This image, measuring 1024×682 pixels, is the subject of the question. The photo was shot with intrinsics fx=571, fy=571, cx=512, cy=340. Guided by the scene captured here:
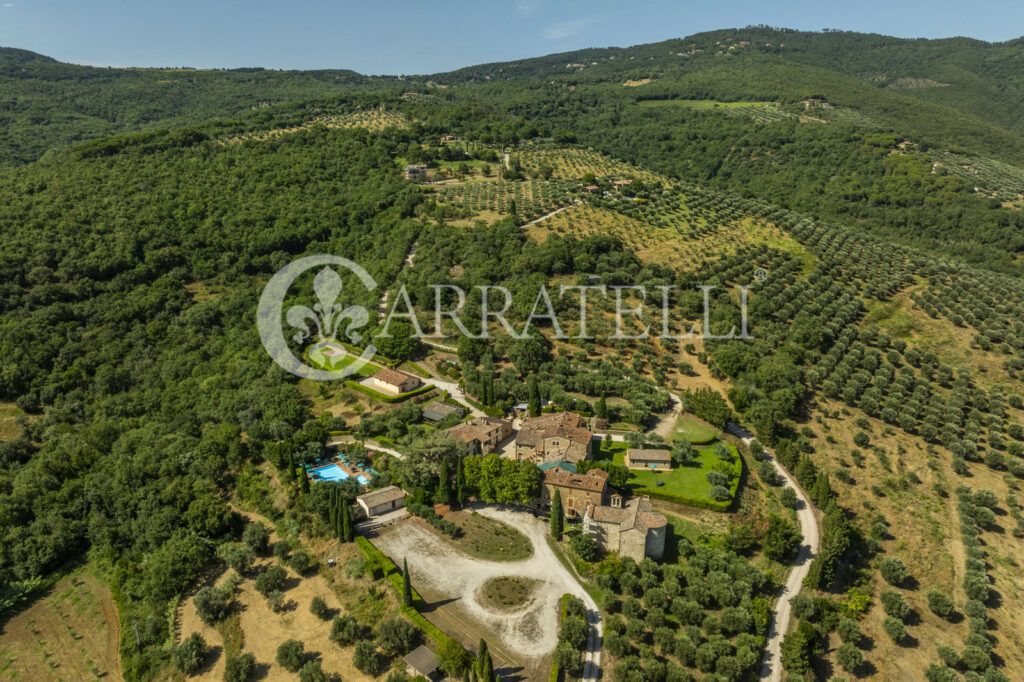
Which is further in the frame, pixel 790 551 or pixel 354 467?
pixel 354 467

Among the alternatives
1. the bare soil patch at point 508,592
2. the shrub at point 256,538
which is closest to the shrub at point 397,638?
the bare soil patch at point 508,592

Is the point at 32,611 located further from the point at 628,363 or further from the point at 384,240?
the point at 384,240

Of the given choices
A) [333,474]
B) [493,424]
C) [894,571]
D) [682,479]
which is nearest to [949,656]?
[894,571]

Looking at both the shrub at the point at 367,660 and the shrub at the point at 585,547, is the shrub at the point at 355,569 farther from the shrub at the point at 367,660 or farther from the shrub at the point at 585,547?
the shrub at the point at 585,547

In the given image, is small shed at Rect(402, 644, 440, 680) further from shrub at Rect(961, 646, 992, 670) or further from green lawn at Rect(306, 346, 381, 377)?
green lawn at Rect(306, 346, 381, 377)

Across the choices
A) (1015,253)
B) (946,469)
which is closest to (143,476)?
(946,469)

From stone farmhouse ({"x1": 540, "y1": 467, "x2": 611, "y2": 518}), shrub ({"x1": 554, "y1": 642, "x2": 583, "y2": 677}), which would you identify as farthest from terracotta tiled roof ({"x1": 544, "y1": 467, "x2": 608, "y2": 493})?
shrub ({"x1": 554, "y1": 642, "x2": 583, "y2": 677})

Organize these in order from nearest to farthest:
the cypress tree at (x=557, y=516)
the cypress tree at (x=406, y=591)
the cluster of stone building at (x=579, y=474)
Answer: the cypress tree at (x=406, y=591), the cluster of stone building at (x=579, y=474), the cypress tree at (x=557, y=516)
